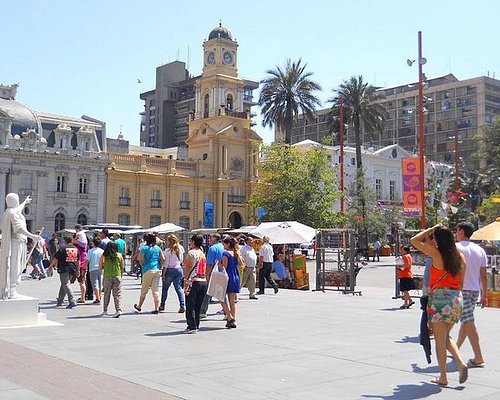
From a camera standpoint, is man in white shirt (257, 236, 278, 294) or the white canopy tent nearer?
man in white shirt (257, 236, 278, 294)

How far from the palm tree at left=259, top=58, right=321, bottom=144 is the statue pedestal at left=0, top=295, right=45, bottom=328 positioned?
3987 cm

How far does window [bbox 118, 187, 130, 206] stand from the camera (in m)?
57.5

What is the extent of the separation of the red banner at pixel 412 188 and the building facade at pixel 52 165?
3684cm

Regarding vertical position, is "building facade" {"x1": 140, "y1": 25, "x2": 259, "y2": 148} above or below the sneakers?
above

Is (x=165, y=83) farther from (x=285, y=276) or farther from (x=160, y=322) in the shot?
(x=160, y=322)

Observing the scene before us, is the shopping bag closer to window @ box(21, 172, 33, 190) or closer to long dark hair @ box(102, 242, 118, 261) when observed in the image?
long dark hair @ box(102, 242, 118, 261)

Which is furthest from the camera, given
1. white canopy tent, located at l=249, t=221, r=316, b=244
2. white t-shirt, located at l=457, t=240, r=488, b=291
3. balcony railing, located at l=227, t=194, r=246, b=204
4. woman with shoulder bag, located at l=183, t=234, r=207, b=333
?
balcony railing, located at l=227, t=194, r=246, b=204

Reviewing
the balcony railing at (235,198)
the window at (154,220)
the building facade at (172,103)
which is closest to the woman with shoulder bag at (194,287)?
Result: the window at (154,220)

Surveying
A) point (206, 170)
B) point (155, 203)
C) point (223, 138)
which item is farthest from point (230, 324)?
point (223, 138)

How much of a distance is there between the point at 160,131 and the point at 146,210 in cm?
5972

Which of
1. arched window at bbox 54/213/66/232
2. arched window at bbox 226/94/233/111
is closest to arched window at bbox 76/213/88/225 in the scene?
arched window at bbox 54/213/66/232

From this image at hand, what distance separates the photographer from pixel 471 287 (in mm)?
8117

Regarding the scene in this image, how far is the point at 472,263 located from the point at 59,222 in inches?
1976

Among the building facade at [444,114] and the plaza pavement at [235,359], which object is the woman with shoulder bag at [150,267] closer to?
the plaza pavement at [235,359]
